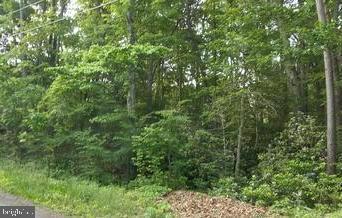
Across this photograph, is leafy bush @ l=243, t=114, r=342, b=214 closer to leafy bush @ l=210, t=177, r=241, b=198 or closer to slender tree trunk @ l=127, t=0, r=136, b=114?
leafy bush @ l=210, t=177, r=241, b=198

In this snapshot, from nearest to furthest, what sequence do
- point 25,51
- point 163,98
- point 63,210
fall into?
point 63,210
point 25,51
point 163,98

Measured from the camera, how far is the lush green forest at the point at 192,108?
1225 centimetres

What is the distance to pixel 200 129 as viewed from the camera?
1481 cm

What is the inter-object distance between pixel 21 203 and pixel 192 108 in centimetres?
1007

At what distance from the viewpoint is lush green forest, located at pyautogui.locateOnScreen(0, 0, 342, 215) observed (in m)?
12.2

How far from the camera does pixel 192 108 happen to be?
17.2 meters

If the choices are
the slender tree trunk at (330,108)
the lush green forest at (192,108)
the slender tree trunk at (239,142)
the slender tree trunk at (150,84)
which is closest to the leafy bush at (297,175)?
the lush green forest at (192,108)

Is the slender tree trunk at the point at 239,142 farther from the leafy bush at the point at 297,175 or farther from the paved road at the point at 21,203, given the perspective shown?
the paved road at the point at 21,203

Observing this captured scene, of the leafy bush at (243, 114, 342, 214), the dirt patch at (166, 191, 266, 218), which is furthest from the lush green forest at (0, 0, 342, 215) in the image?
the dirt patch at (166, 191, 266, 218)

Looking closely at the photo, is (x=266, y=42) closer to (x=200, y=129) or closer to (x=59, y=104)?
(x=200, y=129)

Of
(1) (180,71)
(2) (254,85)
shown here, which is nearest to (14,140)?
(1) (180,71)

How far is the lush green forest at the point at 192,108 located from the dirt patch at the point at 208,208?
1201mm

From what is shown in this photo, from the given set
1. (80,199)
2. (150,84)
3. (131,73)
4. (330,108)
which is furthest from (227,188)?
(150,84)

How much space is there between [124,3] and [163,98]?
5852 millimetres
